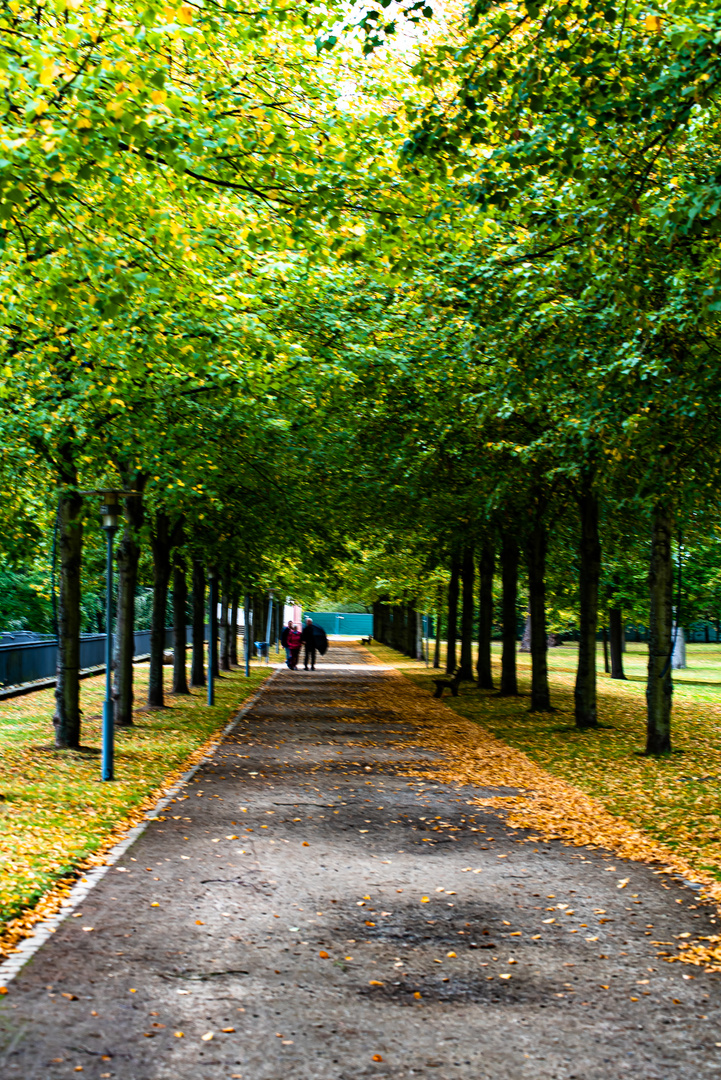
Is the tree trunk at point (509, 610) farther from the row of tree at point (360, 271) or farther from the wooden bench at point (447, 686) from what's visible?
the row of tree at point (360, 271)

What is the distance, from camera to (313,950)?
249 inches

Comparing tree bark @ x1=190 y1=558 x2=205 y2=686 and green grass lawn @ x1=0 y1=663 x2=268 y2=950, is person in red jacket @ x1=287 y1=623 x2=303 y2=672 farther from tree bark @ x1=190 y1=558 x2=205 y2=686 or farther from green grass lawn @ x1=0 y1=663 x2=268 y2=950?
green grass lawn @ x1=0 y1=663 x2=268 y2=950

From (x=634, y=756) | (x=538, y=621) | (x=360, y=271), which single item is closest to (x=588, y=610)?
(x=538, y=621)

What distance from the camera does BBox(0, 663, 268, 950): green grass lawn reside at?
806 centimetres

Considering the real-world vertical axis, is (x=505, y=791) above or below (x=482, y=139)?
below

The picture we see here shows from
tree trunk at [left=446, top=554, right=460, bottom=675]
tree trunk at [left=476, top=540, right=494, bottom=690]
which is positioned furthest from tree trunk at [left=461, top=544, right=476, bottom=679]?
tree trunk at [left=446, top=554, right=460, bottom=675]

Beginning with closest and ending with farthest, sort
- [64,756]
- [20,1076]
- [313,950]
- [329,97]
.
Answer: [20,1076], [313,950], [329,97], [64,756]

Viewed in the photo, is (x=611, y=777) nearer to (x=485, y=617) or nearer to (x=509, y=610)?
(x=509, y=610)

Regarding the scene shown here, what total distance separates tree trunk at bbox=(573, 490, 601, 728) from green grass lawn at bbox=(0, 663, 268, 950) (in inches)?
239

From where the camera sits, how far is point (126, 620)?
1823cm

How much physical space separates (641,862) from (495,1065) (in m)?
4.50

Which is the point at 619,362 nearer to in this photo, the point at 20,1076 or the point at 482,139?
the point at 482,139

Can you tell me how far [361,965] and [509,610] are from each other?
20101 mm

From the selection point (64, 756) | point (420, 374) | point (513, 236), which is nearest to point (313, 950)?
point (64, 756)
